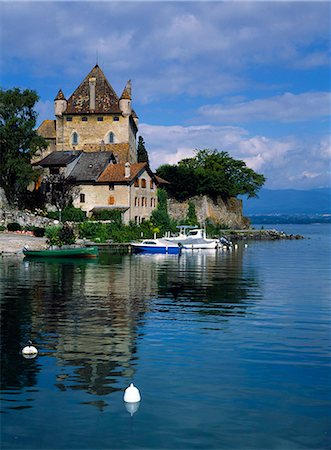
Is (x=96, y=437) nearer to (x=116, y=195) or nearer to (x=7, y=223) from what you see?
(x=7, y=223)

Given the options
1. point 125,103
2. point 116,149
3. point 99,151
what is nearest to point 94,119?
point 125,103

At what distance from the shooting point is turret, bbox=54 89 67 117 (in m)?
86.2

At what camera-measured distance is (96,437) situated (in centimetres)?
1047

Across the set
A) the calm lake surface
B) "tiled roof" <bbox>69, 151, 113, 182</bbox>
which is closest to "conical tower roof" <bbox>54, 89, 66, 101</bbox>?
"tiled roof" <bbox>69, 151, 113, 182</bbox>

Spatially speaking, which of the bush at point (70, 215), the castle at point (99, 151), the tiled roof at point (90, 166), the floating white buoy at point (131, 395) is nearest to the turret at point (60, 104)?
the castle at point (99, 151)

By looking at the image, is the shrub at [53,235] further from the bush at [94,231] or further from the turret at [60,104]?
the turret at [60,104]

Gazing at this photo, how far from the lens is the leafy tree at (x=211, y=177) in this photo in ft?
302

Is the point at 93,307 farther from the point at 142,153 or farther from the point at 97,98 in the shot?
the point at 142,153

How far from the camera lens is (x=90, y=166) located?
74.9 metres

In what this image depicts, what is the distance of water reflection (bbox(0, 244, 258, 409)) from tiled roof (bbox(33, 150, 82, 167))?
30.7m

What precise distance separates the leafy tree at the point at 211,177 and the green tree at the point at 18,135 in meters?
27.6

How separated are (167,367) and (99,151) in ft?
219

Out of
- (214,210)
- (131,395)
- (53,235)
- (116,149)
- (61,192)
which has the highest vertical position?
(116,149)

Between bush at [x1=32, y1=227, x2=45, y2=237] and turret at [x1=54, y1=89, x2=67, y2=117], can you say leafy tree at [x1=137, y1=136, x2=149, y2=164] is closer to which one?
turret at [x1=54, y1=89, x2=67, y2=117]
